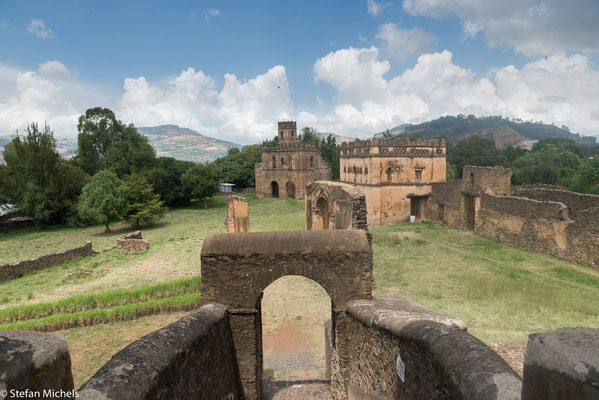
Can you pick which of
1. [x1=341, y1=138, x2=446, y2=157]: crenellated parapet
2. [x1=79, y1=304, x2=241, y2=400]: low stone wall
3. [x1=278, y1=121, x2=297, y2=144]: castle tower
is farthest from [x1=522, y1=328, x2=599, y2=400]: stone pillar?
[x1=278, y1=121, x2=297, y2=144]: castle tower

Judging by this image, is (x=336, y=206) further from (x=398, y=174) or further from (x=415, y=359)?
(x=398, y=174)

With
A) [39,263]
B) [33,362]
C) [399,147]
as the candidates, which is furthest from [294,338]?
[399,147]

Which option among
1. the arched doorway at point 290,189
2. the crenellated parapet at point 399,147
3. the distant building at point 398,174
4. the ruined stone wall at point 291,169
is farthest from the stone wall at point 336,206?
the arched doorway at point 290,189

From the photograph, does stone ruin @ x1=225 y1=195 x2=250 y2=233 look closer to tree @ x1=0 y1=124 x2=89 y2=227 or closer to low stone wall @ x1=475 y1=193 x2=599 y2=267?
low stone wall @ x1=475 y1=193 x2=599 y2=267

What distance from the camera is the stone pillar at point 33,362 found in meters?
1.83

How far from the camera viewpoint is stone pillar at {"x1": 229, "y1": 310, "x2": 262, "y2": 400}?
6.96 m

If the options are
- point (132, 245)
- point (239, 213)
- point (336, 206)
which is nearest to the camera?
point (336, 206)

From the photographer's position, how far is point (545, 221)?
58.1 ft

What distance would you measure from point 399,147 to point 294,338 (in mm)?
20768

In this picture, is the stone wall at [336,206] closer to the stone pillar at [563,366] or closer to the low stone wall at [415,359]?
the low stone wall at [415,359]

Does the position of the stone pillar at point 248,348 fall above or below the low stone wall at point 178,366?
below

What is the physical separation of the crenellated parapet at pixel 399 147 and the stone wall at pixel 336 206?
12.1 m

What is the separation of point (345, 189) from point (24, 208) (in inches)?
1346

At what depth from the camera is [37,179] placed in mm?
34375
